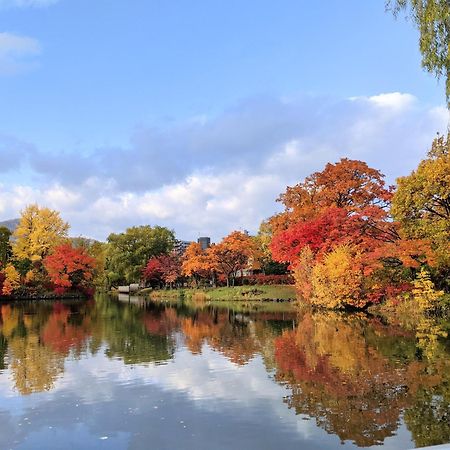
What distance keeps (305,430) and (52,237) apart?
49.4m

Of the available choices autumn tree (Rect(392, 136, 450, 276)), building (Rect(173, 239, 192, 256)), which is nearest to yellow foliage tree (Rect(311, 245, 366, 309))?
autumn tree (Rect(392, 136, 450, 276))

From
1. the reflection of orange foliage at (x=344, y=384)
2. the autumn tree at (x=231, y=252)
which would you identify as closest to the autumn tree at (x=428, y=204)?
the reflection of orange foliage at (x=344, y=384)

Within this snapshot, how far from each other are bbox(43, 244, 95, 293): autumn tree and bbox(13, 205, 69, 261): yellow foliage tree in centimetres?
173

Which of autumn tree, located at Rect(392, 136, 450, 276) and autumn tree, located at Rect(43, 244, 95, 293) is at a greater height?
autumn tree, located at Rect(392, 136, 450, 276)

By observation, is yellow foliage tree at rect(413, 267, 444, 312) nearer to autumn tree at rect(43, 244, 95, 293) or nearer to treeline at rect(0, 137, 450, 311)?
treeline at rect(0, 137, 450, 311)

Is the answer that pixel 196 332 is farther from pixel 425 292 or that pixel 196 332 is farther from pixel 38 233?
pixel 38 233

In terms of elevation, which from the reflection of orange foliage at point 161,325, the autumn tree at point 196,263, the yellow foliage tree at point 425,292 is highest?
the autumn tree at point 196,263

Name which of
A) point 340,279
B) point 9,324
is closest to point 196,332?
point 340,279

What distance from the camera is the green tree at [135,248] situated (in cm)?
6506

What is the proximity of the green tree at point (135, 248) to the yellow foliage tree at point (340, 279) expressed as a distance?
129 ft

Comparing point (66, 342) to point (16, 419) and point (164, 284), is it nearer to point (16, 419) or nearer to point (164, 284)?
point (16, 419)

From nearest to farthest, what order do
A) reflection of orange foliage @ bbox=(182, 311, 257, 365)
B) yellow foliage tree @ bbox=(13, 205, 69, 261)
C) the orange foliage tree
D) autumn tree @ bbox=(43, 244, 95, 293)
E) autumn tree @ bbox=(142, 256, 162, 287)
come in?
reflection of orange foliage @ bbox=(182, 311, 257, 365) → the orange foliage tree → autumn tree @ bbox=(43, 244, 95, 293) → yellow foliage tree @ bbox=(13, 205, 69, 261) → autumn tree @ bbox=(142, 256, 162, 287)

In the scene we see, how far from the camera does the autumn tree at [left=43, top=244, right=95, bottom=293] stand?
1902 inches

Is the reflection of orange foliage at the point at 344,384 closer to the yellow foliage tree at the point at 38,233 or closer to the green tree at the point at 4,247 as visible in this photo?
the yellow foliage tree at the point at 38,233
